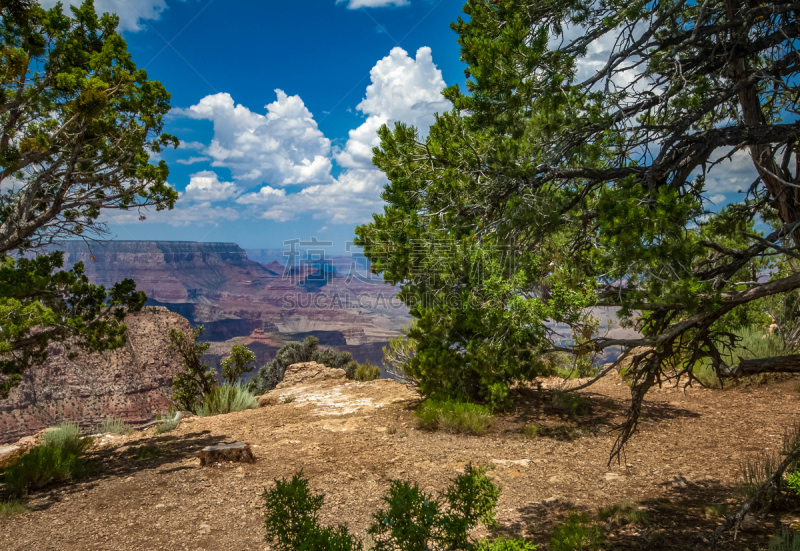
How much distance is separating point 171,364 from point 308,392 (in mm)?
13586

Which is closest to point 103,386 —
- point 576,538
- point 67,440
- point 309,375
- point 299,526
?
point 309,375

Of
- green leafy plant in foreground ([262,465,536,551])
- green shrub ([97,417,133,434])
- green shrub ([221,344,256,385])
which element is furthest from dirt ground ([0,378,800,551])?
green shrub ([221,344,256,385])

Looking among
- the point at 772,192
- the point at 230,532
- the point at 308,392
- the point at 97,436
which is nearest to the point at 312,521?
the point at 230,532

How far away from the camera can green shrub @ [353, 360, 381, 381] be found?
1398 centimetres

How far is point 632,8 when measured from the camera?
303 centimetres

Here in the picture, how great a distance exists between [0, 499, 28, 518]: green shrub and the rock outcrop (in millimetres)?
15201

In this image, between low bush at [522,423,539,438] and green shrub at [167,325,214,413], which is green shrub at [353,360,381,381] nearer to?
green shrub at [167,325,214,413]

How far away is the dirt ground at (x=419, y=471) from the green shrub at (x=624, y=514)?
4.7 inches

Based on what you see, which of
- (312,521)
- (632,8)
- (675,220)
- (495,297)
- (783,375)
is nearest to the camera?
(312,521)

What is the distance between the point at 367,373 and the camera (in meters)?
14.1

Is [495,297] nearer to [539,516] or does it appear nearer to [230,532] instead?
[539,516]

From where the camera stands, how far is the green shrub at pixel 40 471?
524 cm

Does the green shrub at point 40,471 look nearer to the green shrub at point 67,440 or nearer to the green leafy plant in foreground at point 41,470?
the green leafy plant in foreground at point 41,470

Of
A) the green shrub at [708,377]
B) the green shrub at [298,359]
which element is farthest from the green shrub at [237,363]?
the green shrub at [708,377]
